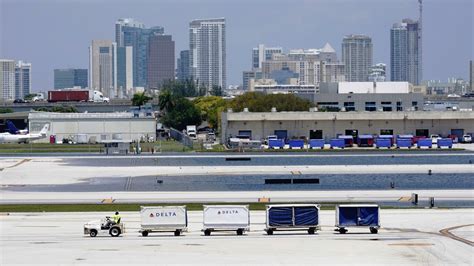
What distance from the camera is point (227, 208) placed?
178 ft

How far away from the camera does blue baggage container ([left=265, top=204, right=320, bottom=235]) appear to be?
53.6 m

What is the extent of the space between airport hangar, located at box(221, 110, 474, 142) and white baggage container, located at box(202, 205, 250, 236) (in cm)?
8442

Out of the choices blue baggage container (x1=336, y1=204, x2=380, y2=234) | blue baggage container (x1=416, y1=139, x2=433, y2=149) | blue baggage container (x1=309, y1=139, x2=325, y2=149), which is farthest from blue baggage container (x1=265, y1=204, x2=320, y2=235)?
blue baggage container (x1=416, y1=139, x2=433, y2=149)

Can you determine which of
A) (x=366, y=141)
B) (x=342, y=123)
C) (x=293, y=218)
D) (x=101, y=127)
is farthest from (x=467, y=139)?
(x=293, y=218)

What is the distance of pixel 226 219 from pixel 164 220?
9.58 ft

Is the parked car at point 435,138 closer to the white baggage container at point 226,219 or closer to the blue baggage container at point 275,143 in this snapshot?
the blue baggage container at point 275,143

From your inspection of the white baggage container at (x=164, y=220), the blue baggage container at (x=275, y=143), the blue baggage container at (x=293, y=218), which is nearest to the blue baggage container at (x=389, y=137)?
the blue baggage container at (x=275, y=143)

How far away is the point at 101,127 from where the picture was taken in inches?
6117

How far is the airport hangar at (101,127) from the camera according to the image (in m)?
155

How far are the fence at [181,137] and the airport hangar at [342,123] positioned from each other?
512 cm

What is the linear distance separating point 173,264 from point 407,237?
12620 millimetres

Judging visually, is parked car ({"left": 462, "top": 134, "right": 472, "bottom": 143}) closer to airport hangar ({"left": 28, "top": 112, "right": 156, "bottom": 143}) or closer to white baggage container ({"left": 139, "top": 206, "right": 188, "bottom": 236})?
airport hangar ({"left": 28, "top": 112, "right": 156, "bottom": 143})

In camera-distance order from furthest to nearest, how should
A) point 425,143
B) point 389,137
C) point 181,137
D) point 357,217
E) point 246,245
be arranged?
point 181,137
point 389,137
point 425,143
point 357,217
point 246,245

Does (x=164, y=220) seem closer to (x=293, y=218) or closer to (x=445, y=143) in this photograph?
(x=293, y=218)
